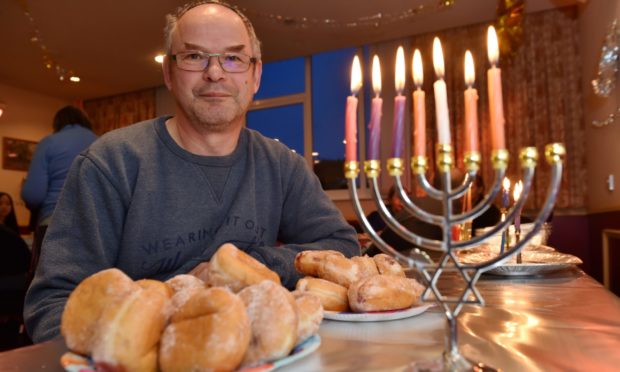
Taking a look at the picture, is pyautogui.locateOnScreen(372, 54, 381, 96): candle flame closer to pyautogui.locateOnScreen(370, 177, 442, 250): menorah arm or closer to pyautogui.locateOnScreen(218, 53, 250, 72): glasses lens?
pyautogui.locateOnScreen(370, 177, 442, 250): menorah arm

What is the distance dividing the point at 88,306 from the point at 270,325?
23cm

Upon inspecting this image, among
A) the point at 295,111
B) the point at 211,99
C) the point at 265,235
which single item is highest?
the point at 295,111

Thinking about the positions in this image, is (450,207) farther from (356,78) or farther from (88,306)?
(88,306)

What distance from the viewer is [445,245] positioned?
1.99 feet

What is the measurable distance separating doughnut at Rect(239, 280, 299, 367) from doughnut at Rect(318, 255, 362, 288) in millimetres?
350

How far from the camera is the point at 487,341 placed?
Answer: 0.75m

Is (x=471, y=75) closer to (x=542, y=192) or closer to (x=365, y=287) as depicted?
(x=365, y=287)

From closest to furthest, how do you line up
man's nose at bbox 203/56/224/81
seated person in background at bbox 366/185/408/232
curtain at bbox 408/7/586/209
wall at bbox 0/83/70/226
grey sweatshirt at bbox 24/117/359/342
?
1. grey sweatshirt at bbox 24/117/359/342
2. man's nose at bbox 203/56/224/81
3. seated person in background at bbox 366/185/408/232
4. curtain at bbox 408/7/586/209
5. wall at bbox 0/83/70/226

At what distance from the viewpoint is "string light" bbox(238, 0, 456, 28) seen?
5.70 metres

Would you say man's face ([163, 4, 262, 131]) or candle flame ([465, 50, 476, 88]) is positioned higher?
man's face ([163, 4, 262, 131])

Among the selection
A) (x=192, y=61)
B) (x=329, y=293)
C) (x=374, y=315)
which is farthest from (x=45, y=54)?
(x=374, y=315)

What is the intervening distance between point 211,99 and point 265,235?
1.63 ft

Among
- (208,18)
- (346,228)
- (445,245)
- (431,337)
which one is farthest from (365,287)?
(208,18)

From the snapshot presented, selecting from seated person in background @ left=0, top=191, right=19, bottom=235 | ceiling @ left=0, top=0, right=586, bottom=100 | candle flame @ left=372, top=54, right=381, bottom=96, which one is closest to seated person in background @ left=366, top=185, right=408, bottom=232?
ceiling @ left=0, top=0, right=586, bottom=100
